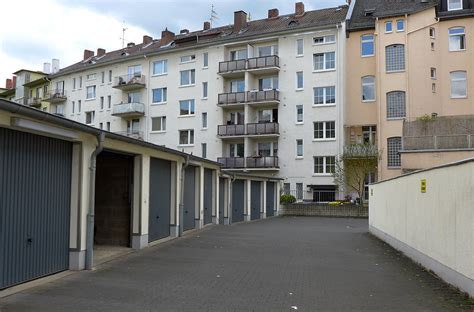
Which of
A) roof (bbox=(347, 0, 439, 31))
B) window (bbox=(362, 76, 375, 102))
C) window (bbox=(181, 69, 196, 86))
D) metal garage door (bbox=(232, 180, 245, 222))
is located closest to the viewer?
metal garage door (bbox=(232, 180, 245, 222))

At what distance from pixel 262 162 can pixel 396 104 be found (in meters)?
11.8

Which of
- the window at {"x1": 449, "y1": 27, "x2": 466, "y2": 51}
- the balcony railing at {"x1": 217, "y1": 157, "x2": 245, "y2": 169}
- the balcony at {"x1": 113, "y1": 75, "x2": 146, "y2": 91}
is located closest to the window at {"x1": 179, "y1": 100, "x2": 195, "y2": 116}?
the balcony at {"x1": 113, "y1": 75, "x2": 146, "y2": 91}

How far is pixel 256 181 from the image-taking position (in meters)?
30.8

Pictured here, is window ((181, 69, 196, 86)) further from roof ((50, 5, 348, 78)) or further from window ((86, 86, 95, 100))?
window ((86, 86, 95, 100))

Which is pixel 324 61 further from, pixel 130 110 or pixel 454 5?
pixel 130 110

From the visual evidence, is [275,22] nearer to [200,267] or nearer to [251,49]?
[251,49]

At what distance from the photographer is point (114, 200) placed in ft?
48.1

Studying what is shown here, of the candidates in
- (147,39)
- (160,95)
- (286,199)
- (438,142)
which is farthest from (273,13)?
(438,142)

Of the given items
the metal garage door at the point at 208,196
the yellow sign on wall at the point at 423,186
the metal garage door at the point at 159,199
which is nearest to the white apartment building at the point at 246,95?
the metal garage door at the point at 208,196

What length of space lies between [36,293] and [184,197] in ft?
34.6

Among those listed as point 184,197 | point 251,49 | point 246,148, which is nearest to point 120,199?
point 184,197

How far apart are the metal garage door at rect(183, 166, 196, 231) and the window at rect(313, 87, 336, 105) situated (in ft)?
81.2

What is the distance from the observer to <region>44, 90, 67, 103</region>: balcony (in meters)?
58.1

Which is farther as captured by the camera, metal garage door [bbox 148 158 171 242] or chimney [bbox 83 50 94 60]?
chimney [bbox 83 50 94 60]
